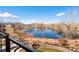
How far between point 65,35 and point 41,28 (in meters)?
0.25

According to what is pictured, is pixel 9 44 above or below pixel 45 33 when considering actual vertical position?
below

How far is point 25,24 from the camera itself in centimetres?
243

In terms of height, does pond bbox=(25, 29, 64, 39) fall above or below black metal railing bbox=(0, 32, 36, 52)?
above

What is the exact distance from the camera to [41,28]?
2.43 metres

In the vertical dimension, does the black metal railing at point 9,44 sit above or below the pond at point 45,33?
below
